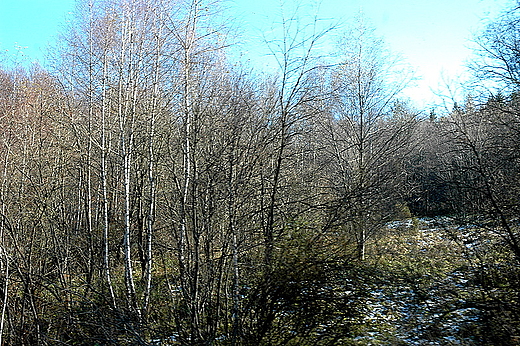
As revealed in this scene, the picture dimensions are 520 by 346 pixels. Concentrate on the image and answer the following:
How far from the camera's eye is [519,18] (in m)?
5.63

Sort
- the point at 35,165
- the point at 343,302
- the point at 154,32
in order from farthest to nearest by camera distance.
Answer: the point at 35,165, the point at 154,32, the point at 343,302

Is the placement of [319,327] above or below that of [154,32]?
below

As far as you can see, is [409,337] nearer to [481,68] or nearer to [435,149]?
[481,68]

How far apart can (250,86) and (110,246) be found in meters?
5.37

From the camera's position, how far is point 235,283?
3879 mm

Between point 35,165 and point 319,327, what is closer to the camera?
point 319,327

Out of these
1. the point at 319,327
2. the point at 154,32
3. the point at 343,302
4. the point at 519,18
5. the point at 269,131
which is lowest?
the point at 319,327

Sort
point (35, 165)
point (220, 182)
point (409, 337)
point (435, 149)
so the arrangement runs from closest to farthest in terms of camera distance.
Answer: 1. point (220, 182)
2. point (409, 337)
3. point (35, 165)
4. point (435, 149)

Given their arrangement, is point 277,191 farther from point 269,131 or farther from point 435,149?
point 435,149

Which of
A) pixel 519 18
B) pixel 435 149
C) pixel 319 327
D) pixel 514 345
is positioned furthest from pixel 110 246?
pixel 435 149

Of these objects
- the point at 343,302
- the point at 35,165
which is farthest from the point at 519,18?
the point at 35,165

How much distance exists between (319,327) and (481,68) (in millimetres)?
4661

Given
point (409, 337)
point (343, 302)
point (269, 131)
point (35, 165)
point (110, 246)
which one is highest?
point (35, 165)

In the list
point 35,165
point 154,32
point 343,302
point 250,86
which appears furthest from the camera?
point 35,165
